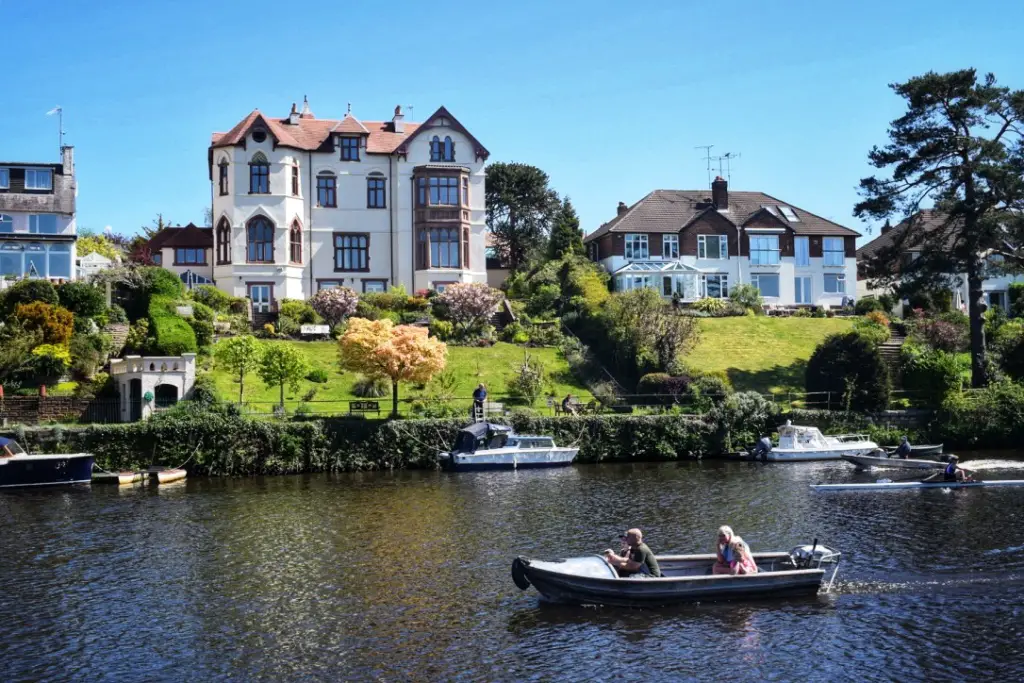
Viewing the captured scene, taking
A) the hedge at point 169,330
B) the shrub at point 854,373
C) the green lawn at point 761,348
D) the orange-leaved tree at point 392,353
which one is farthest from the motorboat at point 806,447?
the hedge at point 169,330

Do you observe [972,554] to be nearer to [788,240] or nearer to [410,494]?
[410,494]

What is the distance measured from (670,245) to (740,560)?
55.8 meters

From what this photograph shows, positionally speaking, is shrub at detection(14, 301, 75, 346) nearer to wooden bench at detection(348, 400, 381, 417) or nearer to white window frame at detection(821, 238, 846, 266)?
wooden bench at detection(348, 400, 381, 417)

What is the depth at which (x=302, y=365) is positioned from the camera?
166ft

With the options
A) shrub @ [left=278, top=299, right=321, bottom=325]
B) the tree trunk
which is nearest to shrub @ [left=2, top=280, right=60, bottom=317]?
shrub @ [left=278, top=299, right=321, bottom=325]

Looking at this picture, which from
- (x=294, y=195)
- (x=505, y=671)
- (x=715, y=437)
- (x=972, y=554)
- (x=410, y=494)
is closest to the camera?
(x=505, y=671)

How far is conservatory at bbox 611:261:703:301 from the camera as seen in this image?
75.5 metres

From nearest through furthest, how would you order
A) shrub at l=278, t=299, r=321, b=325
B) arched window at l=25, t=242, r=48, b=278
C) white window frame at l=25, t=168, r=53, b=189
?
arched window at l=25, t=242, r=48, b=278 → shrub at l=278, t=299, r=321, b=325 → white window frame at l=25, t=168, r=53, b=189

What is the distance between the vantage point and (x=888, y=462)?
43844 millimetres

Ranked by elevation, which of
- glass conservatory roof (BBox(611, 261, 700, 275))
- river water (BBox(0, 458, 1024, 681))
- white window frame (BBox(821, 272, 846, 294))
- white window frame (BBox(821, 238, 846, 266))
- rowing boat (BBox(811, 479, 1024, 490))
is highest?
white window frame (BBox(821, 238, 846, 266))

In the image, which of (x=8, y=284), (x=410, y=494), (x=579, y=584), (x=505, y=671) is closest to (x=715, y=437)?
(x=410, y=494)

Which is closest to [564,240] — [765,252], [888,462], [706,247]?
[706,247]

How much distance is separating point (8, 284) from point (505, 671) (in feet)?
166

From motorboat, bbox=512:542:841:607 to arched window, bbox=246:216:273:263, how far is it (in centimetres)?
4917
